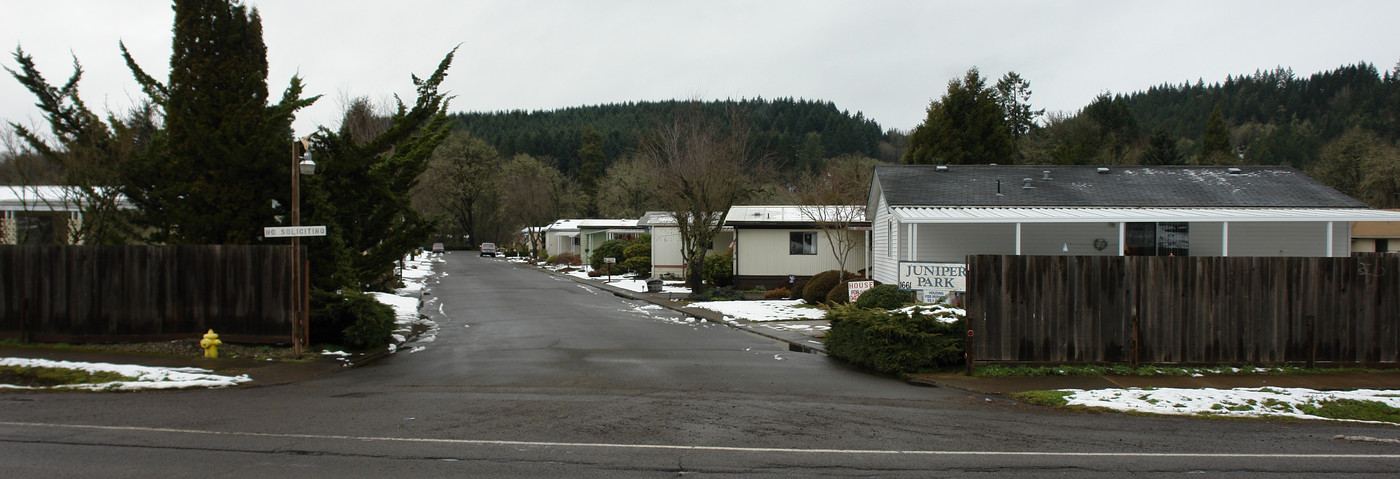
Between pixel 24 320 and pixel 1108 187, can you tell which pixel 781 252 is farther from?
pixel 24 320

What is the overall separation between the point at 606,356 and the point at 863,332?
4539mm

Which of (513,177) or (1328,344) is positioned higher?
(513,177)

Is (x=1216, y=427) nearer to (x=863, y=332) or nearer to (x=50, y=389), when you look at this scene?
(x=863, y=332)

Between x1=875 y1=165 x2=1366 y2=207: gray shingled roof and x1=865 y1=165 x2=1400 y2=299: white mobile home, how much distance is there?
3 cm

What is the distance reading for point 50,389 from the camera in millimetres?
10828

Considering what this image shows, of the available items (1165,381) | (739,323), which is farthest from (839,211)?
(1165,381)

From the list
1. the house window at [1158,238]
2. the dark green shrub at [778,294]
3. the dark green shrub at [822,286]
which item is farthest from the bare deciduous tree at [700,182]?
the house window at [1158,238]

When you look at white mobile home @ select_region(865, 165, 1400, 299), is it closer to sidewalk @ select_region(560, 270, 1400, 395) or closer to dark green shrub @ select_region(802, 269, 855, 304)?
dark green shrub @ select_region(802, 269, 855, 304)

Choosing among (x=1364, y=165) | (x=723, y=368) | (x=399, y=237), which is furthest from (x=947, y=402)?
(x=1364, y=165)

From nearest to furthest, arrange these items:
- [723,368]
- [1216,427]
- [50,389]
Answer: [1216,427]
[50,389]
[723,368]

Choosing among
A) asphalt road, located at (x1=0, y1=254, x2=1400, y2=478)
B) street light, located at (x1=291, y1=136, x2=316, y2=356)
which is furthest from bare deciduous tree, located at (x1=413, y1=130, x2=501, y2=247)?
asphalt road, located at (x1=0, y1=254, x2=1400, y2=478)

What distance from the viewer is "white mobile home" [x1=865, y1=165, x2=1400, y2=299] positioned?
22547 mm

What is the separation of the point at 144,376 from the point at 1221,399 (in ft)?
46.8

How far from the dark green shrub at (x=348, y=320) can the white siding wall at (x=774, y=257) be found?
58.9 ft
